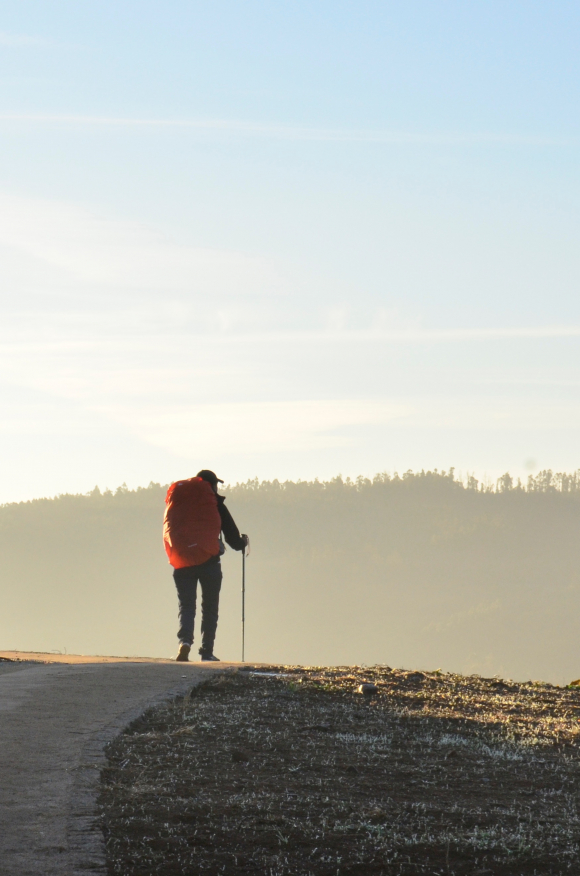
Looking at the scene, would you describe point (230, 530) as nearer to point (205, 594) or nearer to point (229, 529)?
point (229, 529)

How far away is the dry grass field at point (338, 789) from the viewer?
15.0 ft

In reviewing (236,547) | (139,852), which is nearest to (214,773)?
(139,852)

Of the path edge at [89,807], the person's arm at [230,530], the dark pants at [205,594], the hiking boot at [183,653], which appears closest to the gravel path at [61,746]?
the path edge at [89,807]

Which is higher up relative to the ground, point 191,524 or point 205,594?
point 191,524

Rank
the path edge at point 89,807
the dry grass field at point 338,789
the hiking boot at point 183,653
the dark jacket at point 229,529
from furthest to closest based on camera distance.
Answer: the dark jacket at point 229,529 → the hiking boot at point 183,653 → the dry grass field at point 338,789 → the path edge at point 89,807

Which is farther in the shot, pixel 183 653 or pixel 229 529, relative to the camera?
pixel 229 529

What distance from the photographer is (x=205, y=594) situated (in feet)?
45.2

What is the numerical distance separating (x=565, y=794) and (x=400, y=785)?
844 mm

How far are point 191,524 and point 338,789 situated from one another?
27.0 ft

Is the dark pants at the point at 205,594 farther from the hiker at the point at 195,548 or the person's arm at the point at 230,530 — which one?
the person's arm at the point at 230,530

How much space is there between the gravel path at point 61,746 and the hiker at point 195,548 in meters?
2.52

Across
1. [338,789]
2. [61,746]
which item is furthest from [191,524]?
[338,789]

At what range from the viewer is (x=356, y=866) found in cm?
451

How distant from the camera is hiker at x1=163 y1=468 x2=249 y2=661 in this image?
13.5 metres
